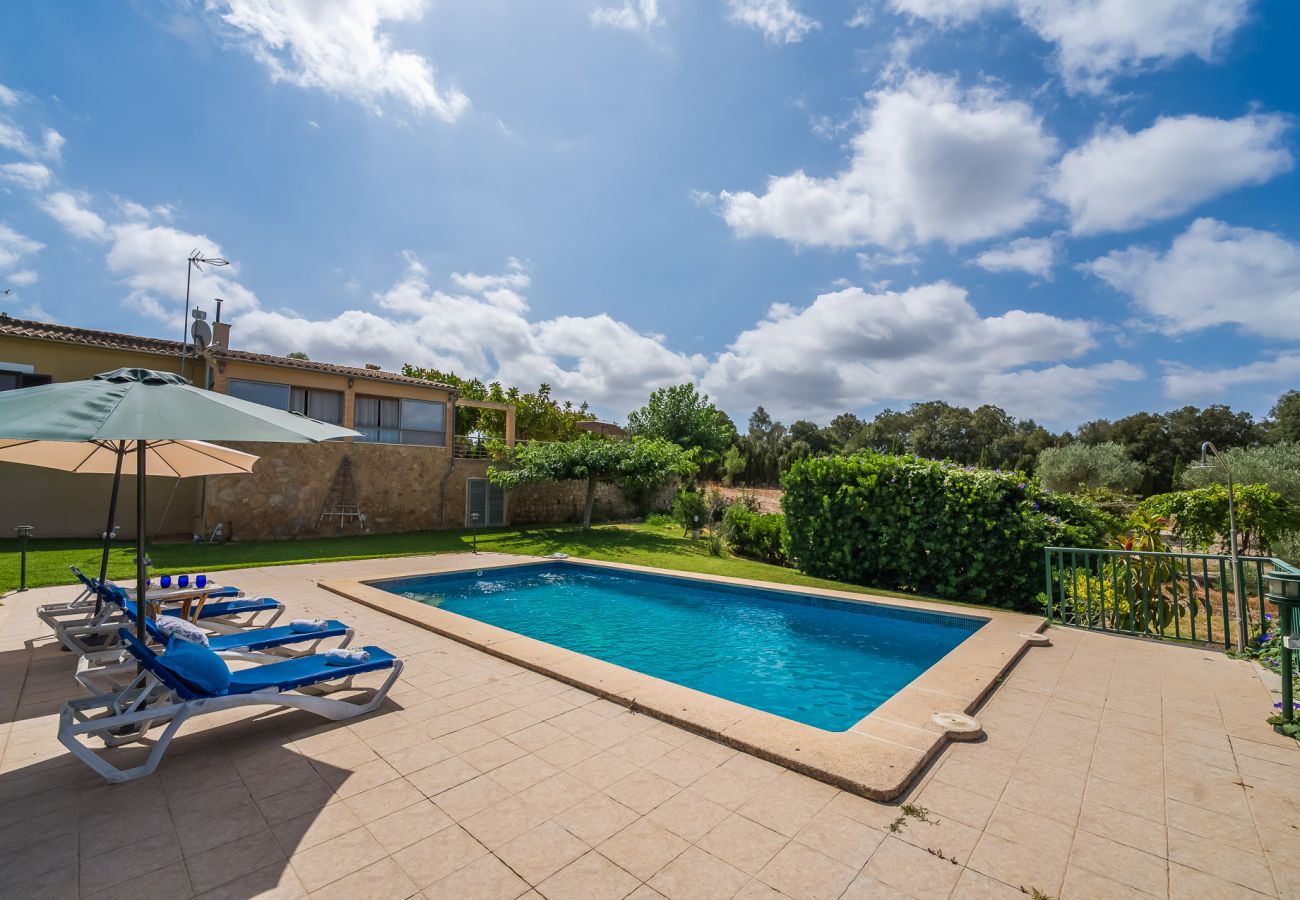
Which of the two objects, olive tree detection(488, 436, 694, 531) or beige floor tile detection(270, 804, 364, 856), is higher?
olive tree detection(488, 436, 694, 531)

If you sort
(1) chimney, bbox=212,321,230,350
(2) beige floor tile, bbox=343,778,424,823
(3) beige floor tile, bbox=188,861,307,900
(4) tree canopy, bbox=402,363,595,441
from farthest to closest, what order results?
(4) tree canopy, bbox=402,363,595,441
(1) chimney, bbox=212,321,230,350
(2) beige floor tile, bbox=343,778,424,823
(3) beige floor tile, bbox=188,861,307,900

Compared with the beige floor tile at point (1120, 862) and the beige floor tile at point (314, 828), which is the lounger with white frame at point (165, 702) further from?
the beige floor tile at point (1120, 862)

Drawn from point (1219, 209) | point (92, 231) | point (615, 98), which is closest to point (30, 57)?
point (92, 231)

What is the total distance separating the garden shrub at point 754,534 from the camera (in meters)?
15.6

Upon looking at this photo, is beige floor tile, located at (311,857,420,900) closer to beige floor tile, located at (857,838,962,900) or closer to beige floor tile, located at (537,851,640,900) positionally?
beige floor tile, located at (537,851,640,900)

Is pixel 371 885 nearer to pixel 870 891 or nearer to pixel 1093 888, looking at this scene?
pixel 870 891

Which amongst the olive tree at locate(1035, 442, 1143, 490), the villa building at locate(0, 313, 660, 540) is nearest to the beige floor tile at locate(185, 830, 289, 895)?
the villa building at locate(0, 313, 660, 540)

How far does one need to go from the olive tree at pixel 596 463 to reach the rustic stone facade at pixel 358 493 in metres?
2.42

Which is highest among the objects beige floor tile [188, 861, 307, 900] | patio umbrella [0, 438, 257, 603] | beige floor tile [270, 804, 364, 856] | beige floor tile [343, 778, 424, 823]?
patio umbrella [0, 438, 257, 603]

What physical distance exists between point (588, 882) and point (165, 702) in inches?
128

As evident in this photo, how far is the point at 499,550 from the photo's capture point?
52.0 ft

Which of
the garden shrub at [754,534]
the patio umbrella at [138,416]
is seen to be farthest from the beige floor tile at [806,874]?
the garden shrub at [754,534]

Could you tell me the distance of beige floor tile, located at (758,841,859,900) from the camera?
2.32m

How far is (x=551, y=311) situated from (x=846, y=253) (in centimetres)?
940
